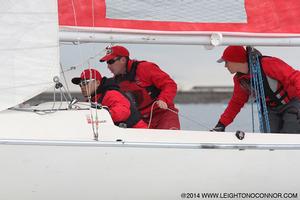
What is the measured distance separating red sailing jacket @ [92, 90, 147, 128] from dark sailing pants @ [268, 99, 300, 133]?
92cm

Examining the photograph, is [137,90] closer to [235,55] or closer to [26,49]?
[235,55]

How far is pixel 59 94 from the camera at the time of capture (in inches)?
179

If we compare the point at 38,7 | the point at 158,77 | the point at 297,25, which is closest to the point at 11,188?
the point at 38,7

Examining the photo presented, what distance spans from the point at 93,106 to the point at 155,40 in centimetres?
56

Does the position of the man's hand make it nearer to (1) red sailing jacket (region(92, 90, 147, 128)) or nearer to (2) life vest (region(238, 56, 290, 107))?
(1) red sailing jacket (region(92, 90, 147, 128))

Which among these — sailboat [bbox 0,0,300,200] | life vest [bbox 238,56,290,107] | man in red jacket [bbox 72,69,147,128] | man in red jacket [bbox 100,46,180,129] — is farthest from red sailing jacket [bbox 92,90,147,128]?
life vest [bbox 238,56,290,107]

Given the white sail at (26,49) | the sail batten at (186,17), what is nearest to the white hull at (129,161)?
the white sail at (26,49)

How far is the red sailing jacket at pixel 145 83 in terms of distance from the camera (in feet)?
17.8

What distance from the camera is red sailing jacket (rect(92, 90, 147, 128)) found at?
14.8 feet

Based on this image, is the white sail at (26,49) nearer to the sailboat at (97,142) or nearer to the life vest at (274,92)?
the sailboat at (97,142)

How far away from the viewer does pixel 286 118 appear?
4.96m

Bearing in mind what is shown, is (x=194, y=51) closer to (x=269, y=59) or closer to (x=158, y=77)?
(x=158, y=77)

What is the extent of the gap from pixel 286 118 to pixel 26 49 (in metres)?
1.69

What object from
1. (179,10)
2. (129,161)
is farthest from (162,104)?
(129,161)
